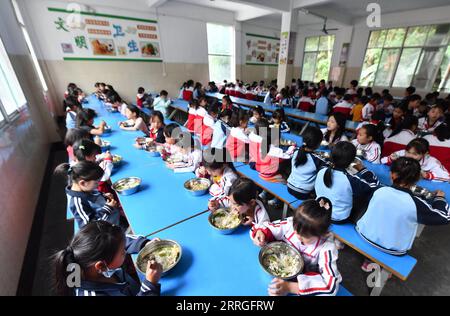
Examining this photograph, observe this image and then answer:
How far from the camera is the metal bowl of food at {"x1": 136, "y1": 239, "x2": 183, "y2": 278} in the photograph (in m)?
1.14

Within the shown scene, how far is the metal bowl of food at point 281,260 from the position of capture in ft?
3.58

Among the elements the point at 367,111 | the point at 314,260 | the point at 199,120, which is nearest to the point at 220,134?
the point at 199,120

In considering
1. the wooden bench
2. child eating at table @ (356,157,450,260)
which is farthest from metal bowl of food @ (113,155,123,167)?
child eating at table @ (356,157,450,260)

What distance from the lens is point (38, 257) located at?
2.22m

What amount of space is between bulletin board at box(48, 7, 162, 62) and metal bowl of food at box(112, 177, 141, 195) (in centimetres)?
697

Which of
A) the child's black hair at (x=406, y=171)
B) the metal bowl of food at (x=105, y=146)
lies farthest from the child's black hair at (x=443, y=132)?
the metal bowl of food at (x=105, y=146)

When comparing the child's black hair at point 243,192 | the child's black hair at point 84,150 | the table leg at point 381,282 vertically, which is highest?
the child's black hair at point 84,150

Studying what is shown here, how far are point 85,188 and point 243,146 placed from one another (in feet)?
6.49

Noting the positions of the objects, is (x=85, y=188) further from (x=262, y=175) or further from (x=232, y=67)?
(x=232, y=67)

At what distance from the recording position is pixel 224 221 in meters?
1.49

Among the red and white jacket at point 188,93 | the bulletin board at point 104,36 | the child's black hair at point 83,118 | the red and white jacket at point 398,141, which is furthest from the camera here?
the red and white jacket at point 188,93

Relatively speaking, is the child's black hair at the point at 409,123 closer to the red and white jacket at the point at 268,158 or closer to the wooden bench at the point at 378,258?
the red and white jacket at the point at 268,158

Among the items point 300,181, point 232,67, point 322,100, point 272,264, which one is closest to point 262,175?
point 300,181

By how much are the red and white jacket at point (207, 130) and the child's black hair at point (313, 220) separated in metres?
2.77
